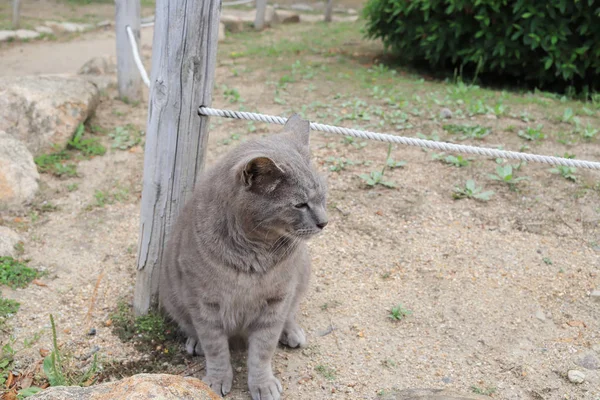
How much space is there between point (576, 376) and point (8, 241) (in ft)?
11.7

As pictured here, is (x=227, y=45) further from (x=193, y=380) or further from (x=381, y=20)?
(x=193, y=380)

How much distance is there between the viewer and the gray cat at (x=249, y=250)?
8.04 ft

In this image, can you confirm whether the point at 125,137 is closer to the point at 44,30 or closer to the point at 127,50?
the point at 127,50

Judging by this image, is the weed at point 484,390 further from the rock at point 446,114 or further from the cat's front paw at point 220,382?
the rock at point 446,114

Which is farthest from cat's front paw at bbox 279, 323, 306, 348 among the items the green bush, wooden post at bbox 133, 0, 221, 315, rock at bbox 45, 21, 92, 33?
rock at bbox 45, 21, 92, 33

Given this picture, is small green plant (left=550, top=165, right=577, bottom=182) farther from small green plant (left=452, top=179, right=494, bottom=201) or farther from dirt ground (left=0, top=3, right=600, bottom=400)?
small green plant (left=452, top=179, right=494, bottom=201)

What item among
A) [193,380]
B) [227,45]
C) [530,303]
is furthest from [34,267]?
[227,45]

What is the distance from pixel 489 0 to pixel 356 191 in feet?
11.0

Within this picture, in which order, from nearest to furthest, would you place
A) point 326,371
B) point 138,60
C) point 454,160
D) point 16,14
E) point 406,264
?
point 326,371
point 406,264
point 138,60
point 454,160
point 16,14

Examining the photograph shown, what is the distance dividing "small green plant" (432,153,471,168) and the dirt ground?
59 millimetres

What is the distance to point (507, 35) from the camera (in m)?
6.50

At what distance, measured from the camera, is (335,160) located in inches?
189

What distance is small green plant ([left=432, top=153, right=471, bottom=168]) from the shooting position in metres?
4.70

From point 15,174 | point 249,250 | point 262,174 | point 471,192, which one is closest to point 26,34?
point 15,174
